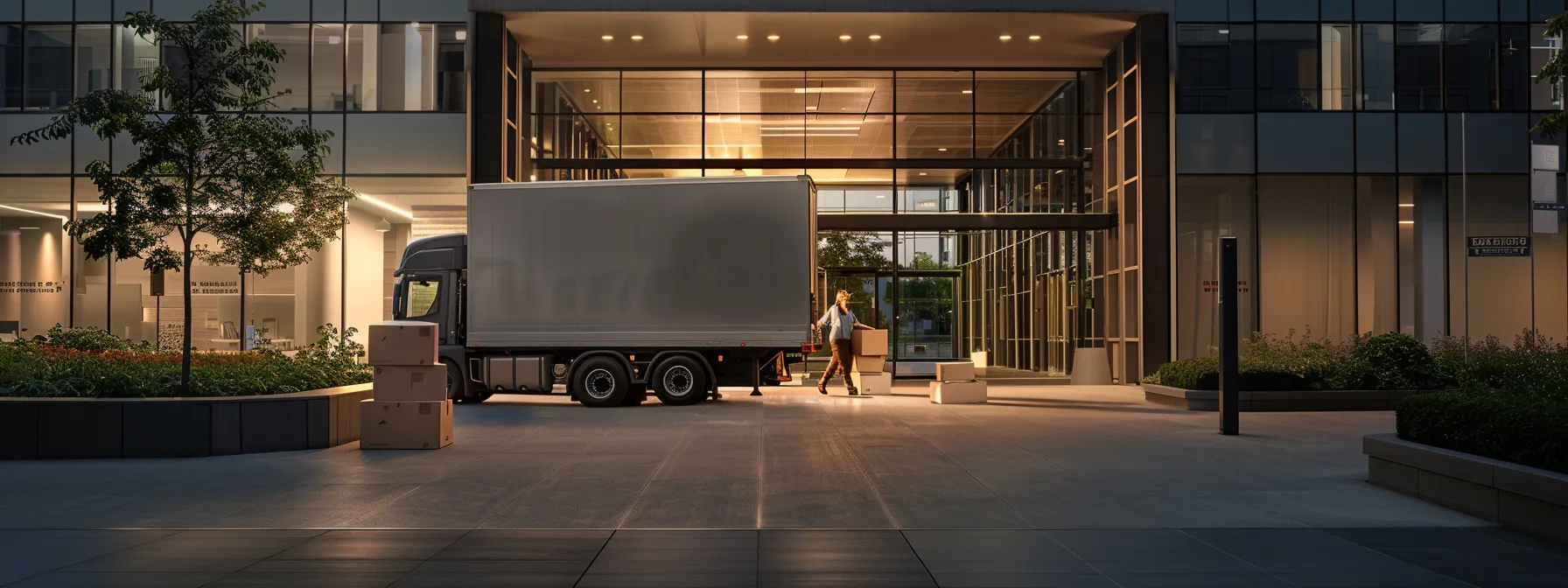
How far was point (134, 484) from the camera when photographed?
10016 mm

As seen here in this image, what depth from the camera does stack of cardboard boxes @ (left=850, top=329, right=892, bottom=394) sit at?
2277cm

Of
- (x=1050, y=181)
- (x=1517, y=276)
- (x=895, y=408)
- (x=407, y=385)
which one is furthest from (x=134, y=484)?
(x=1517, y=276)

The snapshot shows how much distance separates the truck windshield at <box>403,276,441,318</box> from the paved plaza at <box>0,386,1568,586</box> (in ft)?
22.7

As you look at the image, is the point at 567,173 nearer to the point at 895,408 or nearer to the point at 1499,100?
the point at 895,408

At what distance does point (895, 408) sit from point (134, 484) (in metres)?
11.7

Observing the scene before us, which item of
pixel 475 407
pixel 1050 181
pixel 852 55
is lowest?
pixel 475 407

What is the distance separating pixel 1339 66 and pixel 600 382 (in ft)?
53.1

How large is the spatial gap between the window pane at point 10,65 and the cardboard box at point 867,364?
1793 cm

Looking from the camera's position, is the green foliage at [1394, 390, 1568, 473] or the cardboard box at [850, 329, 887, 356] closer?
the green foliage at [1394, 390, 1568, 473]

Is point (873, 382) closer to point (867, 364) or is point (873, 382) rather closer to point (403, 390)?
point (867, 364)

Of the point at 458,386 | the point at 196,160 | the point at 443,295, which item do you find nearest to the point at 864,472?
the point at 196,160

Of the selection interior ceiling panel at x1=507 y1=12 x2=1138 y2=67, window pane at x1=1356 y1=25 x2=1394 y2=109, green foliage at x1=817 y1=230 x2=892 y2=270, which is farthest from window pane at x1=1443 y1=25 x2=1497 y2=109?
green foliage at x1=817 y1=230 x2=892 y2=270

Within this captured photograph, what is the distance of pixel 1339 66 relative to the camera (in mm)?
25109

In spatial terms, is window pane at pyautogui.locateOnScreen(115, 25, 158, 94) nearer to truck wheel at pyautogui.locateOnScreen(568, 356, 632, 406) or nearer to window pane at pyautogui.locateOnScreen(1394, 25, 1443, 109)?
truck wheel at pyautogui.locateOnScreen(568, 356, 632, 406)
